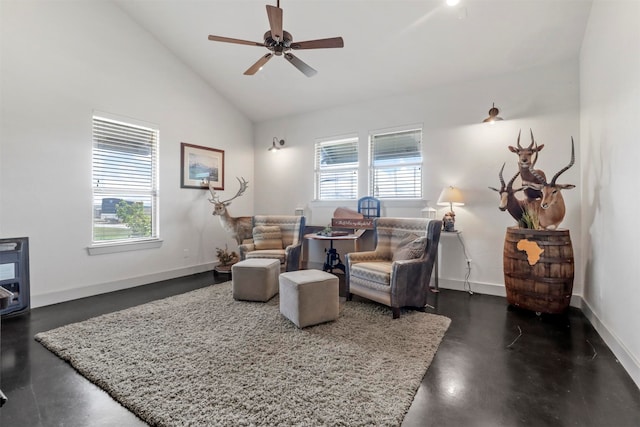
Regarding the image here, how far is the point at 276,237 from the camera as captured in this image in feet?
15.6

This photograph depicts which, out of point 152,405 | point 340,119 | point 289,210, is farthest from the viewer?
point 289,210

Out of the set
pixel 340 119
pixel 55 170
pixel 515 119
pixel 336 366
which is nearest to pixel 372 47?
pixel 340 119

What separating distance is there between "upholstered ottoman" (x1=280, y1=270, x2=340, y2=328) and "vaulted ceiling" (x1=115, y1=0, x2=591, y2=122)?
3.04m

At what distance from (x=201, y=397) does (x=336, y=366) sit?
35.7 inches

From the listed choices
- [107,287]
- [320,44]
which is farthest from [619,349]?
[107,287]

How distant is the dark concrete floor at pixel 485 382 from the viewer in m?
1.63

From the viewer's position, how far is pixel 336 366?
2090 millimetres

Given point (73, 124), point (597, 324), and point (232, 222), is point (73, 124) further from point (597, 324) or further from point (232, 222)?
point (597, 324)

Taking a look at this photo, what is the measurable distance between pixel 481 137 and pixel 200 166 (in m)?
4.50

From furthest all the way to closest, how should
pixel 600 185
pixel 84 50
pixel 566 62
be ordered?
pixel 84 50
pixel 566 62
pixel 600 185

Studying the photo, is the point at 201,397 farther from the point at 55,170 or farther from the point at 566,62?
the point at 566,62

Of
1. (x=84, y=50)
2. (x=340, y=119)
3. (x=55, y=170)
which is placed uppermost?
(x=84, y=50)

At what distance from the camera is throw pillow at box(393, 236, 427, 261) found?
3.21m

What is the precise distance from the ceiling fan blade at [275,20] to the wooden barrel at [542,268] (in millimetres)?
3144
